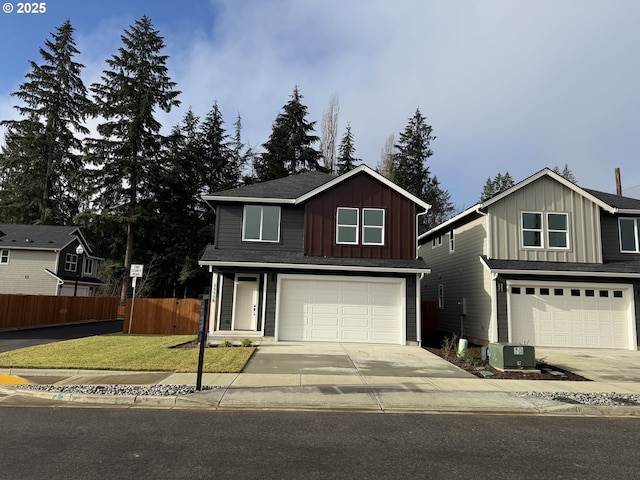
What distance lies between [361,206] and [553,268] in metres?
7.93

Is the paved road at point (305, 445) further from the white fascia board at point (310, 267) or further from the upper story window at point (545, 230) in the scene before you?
the upper story window at point (545, 230)

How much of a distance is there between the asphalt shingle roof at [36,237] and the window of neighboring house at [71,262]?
162cm

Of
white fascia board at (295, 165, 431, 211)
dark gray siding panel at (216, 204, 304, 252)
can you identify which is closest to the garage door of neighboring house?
white fascia board at (295, 165, 431, 211)

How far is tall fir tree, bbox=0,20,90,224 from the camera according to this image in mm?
43000

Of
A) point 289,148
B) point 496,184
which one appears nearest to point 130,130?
point 289,148

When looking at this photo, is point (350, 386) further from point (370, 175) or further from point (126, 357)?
point (370, 175)

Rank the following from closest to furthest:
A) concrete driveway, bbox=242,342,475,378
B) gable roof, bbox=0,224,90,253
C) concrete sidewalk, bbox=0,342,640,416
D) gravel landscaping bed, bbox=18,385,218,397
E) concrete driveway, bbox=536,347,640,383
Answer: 1. concrete sidewalk, bbox=0,342,640,416
2. gravel landscaping bed, bbox=18,385,218,397
3. concrete driveway, bbox=242,342,475,378
4. concrete driveway, bbox=536,347,640,383
5. gable roof, bbox=0,224,90,253

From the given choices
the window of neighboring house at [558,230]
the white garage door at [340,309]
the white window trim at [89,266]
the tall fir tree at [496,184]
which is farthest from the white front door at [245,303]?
the tall fir tree at [496,184]

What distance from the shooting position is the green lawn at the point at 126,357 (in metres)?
10.5

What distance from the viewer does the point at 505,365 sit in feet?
37.7

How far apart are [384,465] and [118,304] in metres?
33.1

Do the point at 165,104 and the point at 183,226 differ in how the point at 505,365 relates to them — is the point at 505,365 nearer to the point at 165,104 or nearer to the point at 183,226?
the point at 183,226

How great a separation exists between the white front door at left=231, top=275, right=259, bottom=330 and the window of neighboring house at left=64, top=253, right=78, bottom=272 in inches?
989

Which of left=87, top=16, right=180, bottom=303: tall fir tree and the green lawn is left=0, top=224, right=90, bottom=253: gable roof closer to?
left=87, top=16, right=180, bottom=303: tall fir tree
